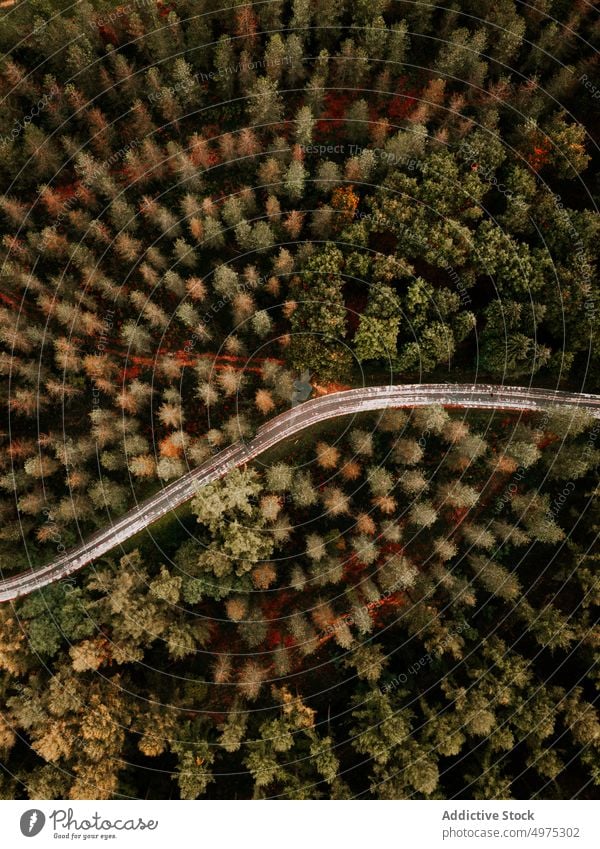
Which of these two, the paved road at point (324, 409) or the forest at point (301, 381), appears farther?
the paved road at point (324, 409)

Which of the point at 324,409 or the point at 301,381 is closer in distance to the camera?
the point at 324,409

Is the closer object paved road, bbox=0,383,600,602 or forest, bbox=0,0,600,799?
forest, bbox=0,0,600,799
